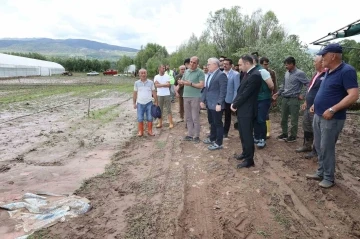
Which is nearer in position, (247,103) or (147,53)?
(247,103)

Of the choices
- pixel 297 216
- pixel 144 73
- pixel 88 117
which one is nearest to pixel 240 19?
pixel 88 117

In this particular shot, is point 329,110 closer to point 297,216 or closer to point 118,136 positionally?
point 297,216

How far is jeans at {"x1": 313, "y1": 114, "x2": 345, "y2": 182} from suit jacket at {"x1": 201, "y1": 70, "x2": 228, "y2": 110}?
1.76 metres

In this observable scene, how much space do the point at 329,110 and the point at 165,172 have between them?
2402 mm

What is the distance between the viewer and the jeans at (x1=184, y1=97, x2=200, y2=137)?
626 cm

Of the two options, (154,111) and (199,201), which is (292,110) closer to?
(154,111)

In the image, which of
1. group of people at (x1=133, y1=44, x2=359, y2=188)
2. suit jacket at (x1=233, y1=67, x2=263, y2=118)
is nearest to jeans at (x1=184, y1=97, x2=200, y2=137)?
group of people at (x1=133, y1=44, x2=359, y2=188)

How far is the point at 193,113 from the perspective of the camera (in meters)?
6.30

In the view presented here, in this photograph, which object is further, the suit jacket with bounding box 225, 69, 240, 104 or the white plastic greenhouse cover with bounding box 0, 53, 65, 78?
the white plastic greenhouse cover with bounding box 0, 53, 65, 78

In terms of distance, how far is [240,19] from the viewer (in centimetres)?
2733

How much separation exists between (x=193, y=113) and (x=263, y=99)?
4.67ft

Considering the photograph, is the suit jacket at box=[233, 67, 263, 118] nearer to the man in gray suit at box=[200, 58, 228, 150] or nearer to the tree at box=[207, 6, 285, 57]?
the man in gray suit at box=[200, 58, 228, 150]

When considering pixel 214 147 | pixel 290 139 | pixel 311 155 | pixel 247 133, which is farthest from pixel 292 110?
pixel 247 133

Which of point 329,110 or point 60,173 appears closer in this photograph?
point 329,110
